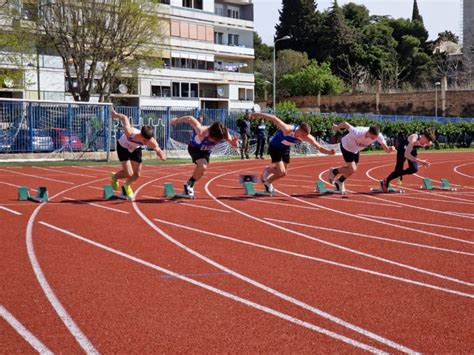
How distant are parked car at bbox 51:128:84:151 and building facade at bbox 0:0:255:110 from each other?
58.6 feet

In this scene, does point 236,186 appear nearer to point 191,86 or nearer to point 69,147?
point 69,147

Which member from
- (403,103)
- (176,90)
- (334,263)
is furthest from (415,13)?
(334,263)

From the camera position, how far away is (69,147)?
26891 mm

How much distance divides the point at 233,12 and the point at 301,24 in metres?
18.3

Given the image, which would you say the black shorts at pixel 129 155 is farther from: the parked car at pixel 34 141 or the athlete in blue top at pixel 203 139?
the parked car at pixel 34 141

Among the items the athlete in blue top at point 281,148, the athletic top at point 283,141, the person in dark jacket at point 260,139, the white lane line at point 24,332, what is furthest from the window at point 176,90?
the white lane line at point 24,332

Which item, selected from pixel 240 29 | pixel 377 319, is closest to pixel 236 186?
pixel 377 319

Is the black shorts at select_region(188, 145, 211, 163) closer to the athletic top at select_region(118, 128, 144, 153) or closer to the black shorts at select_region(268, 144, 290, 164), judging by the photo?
the athletic top at select_region(118, 128, 144, 153)

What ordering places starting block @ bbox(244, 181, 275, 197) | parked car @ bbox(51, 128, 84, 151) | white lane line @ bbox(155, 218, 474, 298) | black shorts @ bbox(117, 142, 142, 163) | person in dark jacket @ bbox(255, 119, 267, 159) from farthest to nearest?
person in dark jacket @ bbox(255, 119, 267, 159), parked car @ bbox(51, 128, 84, 151), starting block @ bbox(244, 181, 275, 197), black shorts @ bbox(117, 142, 142, 163), white lane line @ bbox(155, 218, 474, 298)

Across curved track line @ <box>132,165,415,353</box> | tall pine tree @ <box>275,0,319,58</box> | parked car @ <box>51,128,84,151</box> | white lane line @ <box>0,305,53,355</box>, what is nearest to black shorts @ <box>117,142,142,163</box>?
curved track line @ <box>132,165,415,353</box>

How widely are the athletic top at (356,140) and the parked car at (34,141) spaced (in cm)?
1532

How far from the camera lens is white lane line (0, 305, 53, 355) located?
465 centimetres

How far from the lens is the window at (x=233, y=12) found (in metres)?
61.6

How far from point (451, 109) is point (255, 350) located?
191 ft
